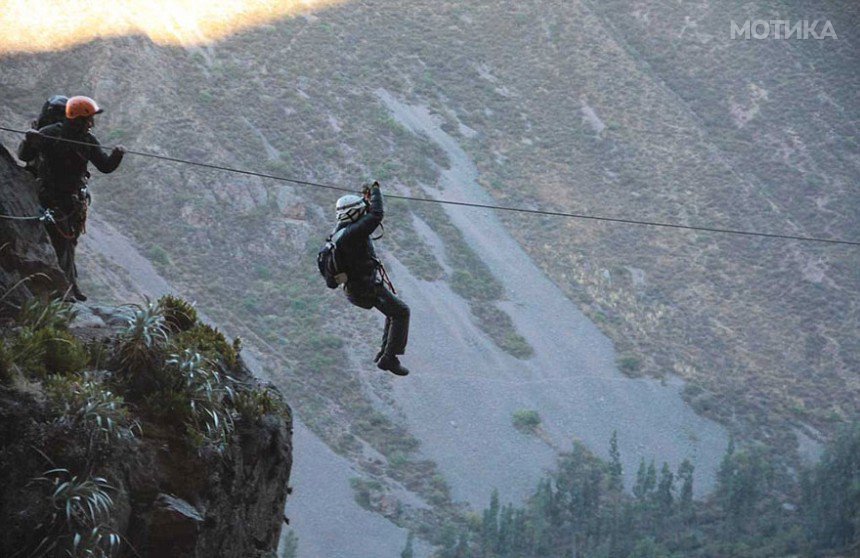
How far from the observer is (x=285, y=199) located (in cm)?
5094

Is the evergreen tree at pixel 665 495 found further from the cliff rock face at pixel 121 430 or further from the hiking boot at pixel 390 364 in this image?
the cliff rock face at pixel 121 430

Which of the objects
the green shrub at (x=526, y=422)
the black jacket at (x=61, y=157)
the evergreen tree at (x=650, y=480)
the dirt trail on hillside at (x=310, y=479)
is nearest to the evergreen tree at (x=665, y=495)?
the evergreen tree at (x=650, y=480)

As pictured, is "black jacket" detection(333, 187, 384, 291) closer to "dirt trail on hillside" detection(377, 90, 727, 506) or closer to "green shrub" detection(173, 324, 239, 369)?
"green shrub" detection(173, 324, 239, 369)

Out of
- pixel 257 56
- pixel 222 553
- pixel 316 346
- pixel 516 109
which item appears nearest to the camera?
pixel 222 553

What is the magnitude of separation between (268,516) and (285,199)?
40.7 metres

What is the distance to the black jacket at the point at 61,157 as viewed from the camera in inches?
431

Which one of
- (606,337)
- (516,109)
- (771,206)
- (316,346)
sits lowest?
(316,346)

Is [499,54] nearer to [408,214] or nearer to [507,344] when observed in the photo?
[408,214]

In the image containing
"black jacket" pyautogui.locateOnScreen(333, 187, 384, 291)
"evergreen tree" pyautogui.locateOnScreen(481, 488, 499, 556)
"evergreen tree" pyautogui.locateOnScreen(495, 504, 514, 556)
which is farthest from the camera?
"evergreen tree" pyautogui.locateOnScreen(481, 488, 499, 556)

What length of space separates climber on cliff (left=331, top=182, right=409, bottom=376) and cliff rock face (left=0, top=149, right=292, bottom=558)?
129cm

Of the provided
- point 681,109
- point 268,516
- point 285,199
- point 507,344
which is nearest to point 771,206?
point 681,109

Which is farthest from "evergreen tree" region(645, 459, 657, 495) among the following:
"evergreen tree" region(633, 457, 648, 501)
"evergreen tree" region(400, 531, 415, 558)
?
"evergreen tree" region(400, 531, 415, 558)

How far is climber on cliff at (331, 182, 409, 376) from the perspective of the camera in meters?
10.7

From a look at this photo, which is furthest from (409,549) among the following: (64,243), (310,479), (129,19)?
(129,19)
